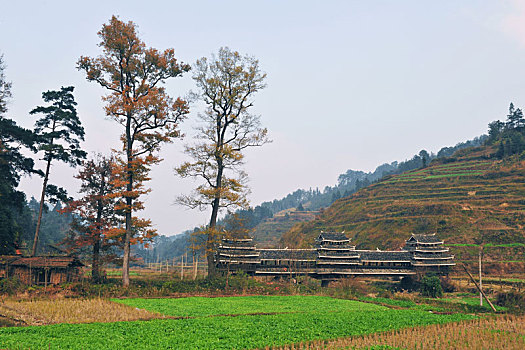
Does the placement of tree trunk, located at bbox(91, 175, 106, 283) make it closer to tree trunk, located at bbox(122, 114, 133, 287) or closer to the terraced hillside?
tree trunk, located at bbox(122, 114, 133, 287)

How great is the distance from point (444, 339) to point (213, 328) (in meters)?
9.98

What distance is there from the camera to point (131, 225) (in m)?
30.4

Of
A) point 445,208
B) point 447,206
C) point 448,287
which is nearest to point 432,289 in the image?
point 448,287

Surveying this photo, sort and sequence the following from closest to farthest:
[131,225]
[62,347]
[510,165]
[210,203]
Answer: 1. [62,347]
2. [131,225]
3. [210,203]
4. [510,165]

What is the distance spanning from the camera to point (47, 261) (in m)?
28.3

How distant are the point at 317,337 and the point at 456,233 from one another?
68.5 m

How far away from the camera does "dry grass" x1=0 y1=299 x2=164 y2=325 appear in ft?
57.8

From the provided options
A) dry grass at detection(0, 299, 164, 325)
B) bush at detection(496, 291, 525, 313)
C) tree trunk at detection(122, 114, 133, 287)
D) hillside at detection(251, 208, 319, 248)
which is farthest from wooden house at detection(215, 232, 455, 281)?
hillside at detection(251, 208, 319, 248)

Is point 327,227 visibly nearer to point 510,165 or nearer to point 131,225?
point 510,165

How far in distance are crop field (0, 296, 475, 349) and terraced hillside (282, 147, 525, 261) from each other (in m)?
35.1

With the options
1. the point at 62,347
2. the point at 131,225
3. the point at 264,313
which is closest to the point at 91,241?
the point at 131,225

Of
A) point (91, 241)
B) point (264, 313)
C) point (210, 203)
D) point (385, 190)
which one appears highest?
point (385, 190)

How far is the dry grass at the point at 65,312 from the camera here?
17.6m

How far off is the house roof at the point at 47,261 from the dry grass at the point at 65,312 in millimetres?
6298
